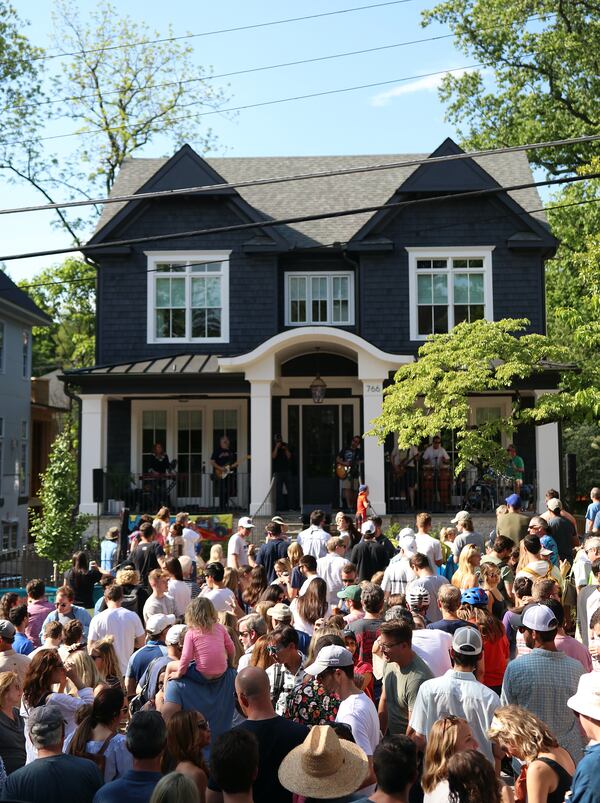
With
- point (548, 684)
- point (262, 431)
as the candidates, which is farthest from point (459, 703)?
point (262, 431)

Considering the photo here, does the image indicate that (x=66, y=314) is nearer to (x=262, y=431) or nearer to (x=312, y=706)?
(x=262, y=431)

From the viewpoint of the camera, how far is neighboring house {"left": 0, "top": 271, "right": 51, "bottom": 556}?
32.5 m

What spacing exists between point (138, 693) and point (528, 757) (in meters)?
3.49

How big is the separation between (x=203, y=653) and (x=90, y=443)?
1653 cm

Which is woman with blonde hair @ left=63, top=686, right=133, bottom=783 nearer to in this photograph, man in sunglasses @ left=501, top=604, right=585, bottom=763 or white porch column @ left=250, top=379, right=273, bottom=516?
man in sunglasses @ left=501, top=604, right=585, bottom=763

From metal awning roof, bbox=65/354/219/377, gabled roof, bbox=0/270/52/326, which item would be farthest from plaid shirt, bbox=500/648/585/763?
gabled roof, bbox=0/270/52/326

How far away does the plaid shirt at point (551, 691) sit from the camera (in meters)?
5.82

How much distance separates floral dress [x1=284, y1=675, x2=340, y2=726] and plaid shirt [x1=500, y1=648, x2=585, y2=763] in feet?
4.34

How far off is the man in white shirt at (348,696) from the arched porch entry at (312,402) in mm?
15595

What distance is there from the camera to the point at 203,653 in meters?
6.43

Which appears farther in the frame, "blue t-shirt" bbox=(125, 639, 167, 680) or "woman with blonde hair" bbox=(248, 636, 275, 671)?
"blue t-shirt" bbox=(125, 639, 167, 680)

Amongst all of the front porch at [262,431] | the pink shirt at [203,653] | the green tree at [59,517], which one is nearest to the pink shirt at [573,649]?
the pink shirt at [203,653]

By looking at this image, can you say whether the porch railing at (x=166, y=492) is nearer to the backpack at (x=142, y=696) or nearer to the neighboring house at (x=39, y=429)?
the backpack at (x=142, y=696)

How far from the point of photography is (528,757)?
4.45 meters
